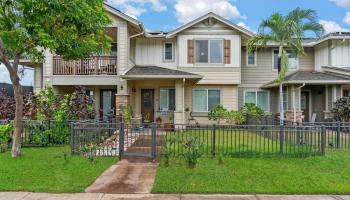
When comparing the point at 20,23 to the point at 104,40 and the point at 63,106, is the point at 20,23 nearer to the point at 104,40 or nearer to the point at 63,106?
the point at 104,40

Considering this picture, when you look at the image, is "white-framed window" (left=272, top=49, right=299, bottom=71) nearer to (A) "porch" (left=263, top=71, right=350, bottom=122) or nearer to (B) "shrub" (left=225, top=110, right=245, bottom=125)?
(A) "porch" (left=263, top=71, right=350, bottom=122)

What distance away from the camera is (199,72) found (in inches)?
843

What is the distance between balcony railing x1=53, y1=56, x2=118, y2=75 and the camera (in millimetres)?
19297

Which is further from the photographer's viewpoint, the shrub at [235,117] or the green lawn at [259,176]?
the shrub at [235,117]

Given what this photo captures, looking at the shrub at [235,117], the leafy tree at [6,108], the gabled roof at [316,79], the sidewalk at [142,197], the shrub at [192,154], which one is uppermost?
the gabled roof at [316,79]

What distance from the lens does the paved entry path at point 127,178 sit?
24.6 ft

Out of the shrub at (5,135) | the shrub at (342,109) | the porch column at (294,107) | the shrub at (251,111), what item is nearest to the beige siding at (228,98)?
the shrub at (251,111)

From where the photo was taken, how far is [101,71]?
19.4 meters

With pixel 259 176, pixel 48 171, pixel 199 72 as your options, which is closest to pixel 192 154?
pixel 259 176

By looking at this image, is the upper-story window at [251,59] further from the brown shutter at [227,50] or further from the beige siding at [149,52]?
the beige siding at [149,52]

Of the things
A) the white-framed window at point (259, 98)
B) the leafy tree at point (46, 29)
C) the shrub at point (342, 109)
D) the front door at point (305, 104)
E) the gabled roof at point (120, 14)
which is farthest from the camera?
the white-framed window at point (259, 98)

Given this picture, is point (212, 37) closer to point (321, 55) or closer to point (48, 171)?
point (321, 55)

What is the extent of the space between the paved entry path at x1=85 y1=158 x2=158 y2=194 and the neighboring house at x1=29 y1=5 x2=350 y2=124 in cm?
927

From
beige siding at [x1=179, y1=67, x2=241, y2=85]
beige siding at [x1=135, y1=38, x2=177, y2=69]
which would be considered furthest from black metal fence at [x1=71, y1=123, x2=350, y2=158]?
beige siding at [x1=135, y1=38, x2=177, y2=69]
